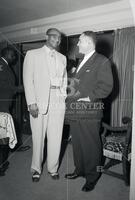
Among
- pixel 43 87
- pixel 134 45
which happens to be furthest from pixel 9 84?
pixel 134 45

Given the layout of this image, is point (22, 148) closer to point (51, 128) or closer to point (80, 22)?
point (51, 128)

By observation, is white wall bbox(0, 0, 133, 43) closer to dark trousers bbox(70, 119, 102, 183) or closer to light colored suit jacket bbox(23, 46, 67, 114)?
light colored suit jacket bbox(23, 46, 67, 114)

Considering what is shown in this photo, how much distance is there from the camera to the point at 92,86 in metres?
1.16

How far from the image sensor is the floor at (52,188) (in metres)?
1.12

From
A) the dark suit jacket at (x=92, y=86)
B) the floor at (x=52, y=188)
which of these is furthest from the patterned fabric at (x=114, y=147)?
the dark suit jacket at (x=92, y=86)

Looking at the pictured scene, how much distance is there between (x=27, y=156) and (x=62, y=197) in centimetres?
62

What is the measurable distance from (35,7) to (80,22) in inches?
16.3

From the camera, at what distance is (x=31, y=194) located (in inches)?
44.7

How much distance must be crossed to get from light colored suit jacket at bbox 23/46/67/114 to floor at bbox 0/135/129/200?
424mm

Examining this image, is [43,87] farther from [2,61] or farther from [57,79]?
[2,61]

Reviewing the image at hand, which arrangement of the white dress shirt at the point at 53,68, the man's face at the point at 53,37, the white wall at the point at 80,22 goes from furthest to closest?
the white wall at the point at 80,22 → the white dress shirt at the point at 53,68 → the man's face at the point at 53,37

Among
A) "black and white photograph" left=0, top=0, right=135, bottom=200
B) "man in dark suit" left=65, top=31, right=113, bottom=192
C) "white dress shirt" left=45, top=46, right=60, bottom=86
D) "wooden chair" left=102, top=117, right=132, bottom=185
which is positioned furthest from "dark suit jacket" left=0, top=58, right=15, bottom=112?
"wooden chair" left=102, top=117, right=132, bottom=185

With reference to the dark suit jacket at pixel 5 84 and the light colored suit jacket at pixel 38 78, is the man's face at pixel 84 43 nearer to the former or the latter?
the light colored suit jacket at pixel 38 78

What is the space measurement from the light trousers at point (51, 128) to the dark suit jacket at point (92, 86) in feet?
0.24
